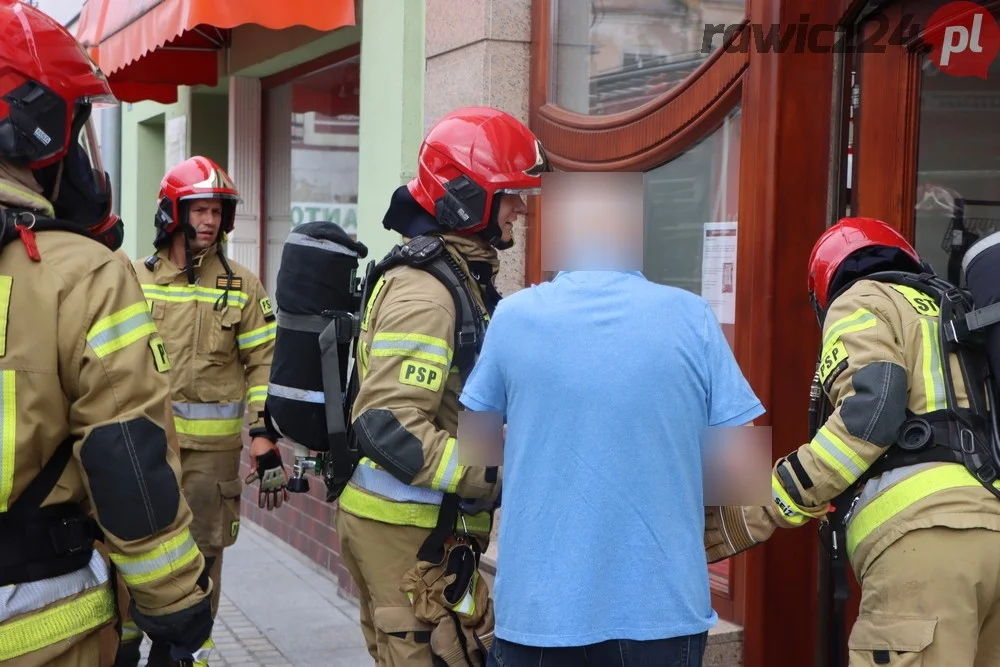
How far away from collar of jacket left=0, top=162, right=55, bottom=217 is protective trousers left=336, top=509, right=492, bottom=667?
4.29 ft

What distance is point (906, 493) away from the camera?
3.27 meters

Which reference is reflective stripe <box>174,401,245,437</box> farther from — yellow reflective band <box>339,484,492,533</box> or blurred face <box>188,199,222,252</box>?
yellow reflective band <box>339,484,492,533</box>

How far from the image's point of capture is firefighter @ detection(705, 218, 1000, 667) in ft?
10.3

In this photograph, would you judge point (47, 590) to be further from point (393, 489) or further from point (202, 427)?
point (202, 427)

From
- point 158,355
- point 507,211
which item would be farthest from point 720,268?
point 158,355

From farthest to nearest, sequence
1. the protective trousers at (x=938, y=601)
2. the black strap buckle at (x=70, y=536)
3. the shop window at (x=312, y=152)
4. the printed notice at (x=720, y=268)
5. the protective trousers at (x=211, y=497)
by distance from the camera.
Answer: the shop window at (x=312, y=152) → the protective trousers at (x=211, y=497) → the printed notice at (x=720, y=268) → the protective trousers at (x=938, y=601) → the black strap buckle at (x=70, y=536)

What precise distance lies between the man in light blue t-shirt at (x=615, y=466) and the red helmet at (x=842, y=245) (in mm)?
1254

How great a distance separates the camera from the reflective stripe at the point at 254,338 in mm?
5516

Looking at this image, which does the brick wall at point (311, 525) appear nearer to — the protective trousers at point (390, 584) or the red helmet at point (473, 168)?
the protective trousers at point (390, 584)

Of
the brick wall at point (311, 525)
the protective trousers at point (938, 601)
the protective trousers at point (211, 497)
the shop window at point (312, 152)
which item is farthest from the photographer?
the shop window at point (312, 152)

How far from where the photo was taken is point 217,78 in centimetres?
973

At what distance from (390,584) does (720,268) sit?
2156 mm

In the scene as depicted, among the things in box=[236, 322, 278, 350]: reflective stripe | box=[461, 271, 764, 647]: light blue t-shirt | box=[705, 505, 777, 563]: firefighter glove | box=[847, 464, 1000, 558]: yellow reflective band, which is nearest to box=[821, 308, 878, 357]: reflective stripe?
box=[847, 464, 1000, 558]: yellow reflective band

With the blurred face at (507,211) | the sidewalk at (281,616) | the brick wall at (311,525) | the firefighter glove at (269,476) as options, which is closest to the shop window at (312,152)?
the brick wall at (311,525)
